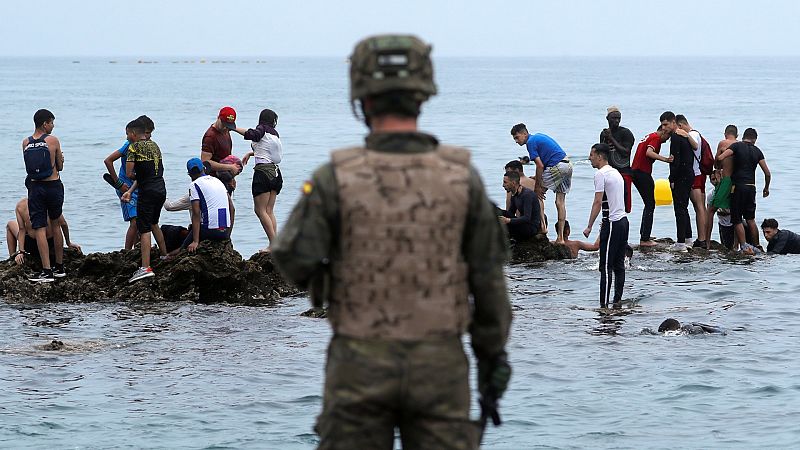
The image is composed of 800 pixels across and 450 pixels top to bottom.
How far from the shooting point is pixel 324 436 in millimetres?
4484

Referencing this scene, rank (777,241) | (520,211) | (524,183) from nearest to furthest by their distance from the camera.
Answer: (520,211) < (524,183) < (777,241)

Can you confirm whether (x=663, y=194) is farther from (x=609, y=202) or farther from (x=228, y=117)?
(x=228, y=117)

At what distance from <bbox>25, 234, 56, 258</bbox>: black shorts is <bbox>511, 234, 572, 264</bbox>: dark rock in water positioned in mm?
6655

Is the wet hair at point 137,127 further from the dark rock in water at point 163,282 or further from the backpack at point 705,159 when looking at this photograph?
the backpack at point 705,159

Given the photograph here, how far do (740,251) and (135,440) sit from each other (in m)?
12.3

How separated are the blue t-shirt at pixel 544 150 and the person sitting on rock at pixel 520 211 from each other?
40.7 inches

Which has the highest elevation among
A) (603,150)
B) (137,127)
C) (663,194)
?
(137,127)

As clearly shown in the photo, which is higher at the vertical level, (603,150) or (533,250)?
(603,150)

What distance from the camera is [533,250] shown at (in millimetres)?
18203

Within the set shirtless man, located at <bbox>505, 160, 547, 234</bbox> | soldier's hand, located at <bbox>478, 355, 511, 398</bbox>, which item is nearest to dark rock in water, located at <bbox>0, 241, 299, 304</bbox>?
shirtless man, located at <bbox>505, 160, 547, 234</bbox>

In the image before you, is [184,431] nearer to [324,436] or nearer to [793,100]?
[324,436]

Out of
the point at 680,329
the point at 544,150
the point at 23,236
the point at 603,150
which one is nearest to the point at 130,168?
the point at 23,236

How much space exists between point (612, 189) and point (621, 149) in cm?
430

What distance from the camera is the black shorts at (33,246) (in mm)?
14953
